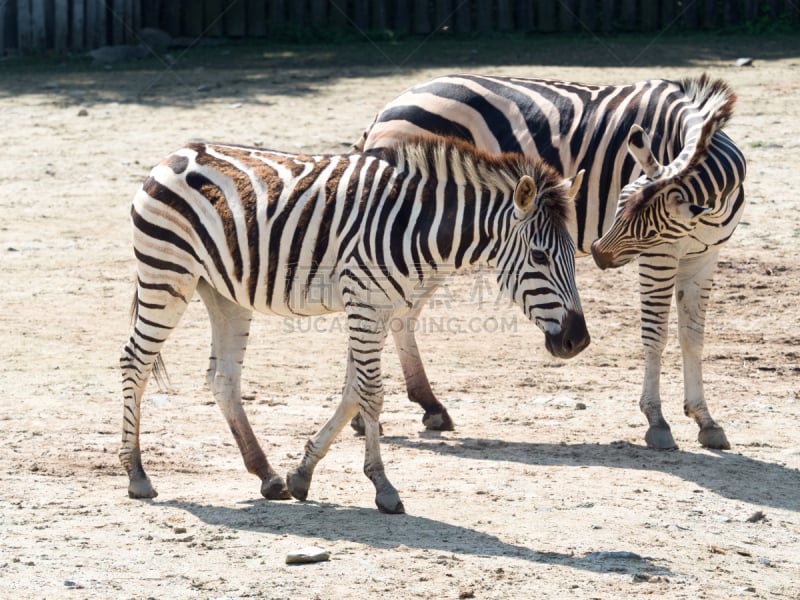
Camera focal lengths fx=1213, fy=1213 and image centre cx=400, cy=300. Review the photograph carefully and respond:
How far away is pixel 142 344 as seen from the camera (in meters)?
6.74

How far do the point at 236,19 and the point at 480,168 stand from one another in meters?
15.8

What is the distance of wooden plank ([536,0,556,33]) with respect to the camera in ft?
67.6

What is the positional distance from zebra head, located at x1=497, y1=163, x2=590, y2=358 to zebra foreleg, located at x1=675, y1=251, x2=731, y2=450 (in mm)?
1960

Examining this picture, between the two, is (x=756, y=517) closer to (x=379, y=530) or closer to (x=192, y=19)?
(x=379, y=530)

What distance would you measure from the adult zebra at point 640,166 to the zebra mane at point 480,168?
3.76 feet

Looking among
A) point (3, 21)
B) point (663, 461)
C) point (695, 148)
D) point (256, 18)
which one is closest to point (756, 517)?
point (663, 461)

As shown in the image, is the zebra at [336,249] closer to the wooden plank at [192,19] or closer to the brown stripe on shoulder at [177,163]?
the brown stripe on shoulder at [177,163]

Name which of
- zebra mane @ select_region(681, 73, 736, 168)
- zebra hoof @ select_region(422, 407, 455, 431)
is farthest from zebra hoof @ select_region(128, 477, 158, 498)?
zebra mane @ select_region(681, 73, 736, 168)

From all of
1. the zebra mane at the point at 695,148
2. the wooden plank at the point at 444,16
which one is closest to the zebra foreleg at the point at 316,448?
the zebra mane at the point at 695,148

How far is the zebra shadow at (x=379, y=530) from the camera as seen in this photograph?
5.59 meters

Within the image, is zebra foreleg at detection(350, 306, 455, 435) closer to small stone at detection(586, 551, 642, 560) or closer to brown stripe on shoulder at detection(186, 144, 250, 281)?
brown stripe on shoulder at detection(186, 144, 250, 281)

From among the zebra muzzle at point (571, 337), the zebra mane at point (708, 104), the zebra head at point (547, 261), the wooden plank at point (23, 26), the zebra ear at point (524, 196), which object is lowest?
the zebra muzzle at point (571, 337)

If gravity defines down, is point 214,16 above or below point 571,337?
above

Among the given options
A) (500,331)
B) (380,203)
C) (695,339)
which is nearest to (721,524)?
(695,339)
